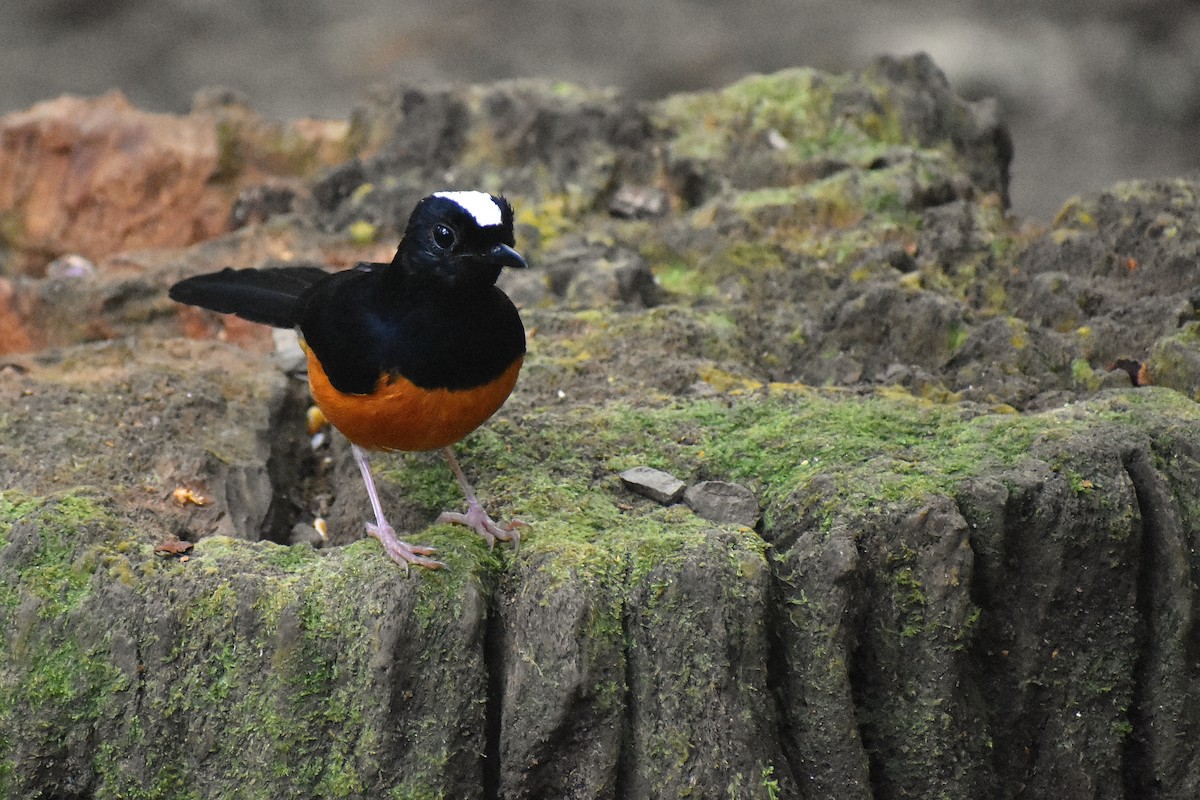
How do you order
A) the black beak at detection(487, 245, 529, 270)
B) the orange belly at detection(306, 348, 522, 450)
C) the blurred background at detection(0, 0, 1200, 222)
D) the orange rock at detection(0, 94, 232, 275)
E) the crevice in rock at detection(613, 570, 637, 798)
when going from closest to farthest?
1. the crevice in rock at detection(613, 570, 637, 798)
2. the black beak at detection(487, 245, 529, 270)
3. the orange belly at detection(306, 348, 522, 450)
4. the orange rock at detection(0, 94, 232, 275)
5. the blurred background at detection(0, 0, 1200, 222)

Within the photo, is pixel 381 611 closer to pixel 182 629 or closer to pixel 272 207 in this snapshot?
pixel 182 629

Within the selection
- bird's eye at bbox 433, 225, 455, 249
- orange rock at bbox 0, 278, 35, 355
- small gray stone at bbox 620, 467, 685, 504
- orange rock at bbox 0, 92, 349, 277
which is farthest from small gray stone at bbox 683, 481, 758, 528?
orange rock at bbox 0, 92, 349, 277

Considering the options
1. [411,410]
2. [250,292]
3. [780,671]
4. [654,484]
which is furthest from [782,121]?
[780,671]

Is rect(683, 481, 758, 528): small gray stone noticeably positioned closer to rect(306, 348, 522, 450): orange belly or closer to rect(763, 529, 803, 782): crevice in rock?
→ rect(763, 529, 803, 782): crevice in rock

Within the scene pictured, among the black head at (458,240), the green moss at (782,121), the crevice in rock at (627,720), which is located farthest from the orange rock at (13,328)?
the crevice in rock at (627,720)

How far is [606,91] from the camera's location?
259 inches

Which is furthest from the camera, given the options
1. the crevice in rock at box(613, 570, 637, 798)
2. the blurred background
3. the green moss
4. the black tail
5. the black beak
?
the blurred background

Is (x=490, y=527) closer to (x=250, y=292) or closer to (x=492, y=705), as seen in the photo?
(x=492, y=705)

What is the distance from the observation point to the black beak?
3.21 meters

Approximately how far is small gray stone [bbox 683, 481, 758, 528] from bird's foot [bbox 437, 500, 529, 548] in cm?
48

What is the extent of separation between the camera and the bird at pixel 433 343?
3.31 m

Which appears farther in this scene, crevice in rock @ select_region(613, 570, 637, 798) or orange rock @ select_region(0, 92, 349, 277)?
orange rock @ select_region(0, 92, 349, 277)

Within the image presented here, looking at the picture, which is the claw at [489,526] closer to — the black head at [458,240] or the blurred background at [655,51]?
the black head at [458,240]

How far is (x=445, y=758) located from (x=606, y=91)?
171 inches
